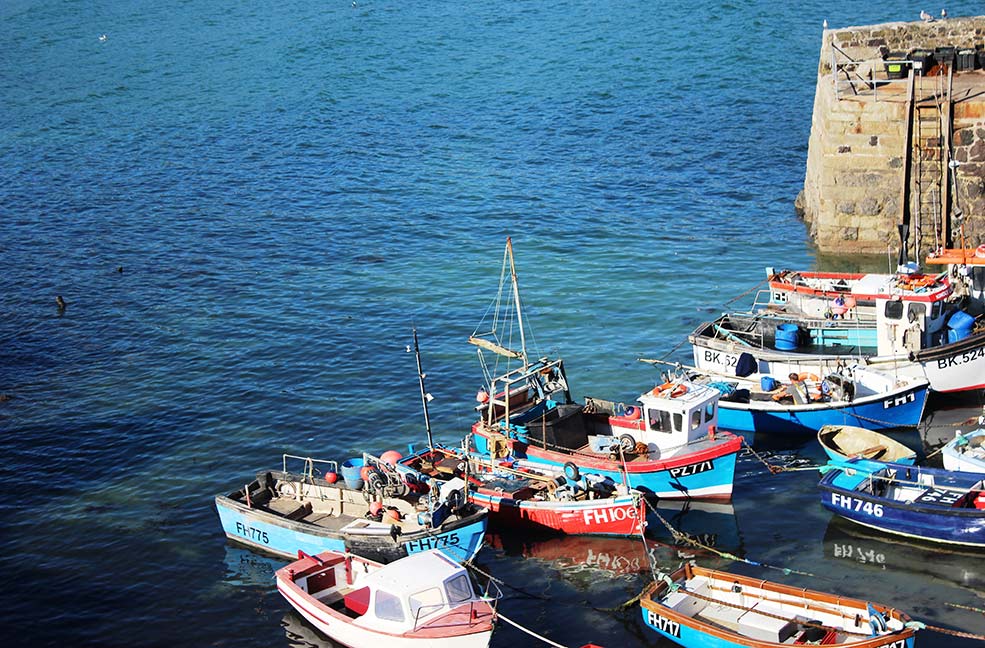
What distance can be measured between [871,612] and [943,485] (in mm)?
7232

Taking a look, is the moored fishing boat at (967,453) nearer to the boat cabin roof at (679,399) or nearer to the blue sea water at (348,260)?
the blue sea water at (348,260)

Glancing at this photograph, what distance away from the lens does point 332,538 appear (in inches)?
1110

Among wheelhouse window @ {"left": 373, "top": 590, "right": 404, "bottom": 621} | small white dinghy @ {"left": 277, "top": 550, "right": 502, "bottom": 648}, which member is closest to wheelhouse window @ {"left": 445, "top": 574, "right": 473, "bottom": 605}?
small white dinghy @ {"left": 277, "top": 550, "right": 502, "bottom": 648}

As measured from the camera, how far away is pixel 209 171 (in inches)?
2749

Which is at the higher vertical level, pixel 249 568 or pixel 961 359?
pixel 961 359

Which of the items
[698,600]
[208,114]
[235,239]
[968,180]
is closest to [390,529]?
[698,600]

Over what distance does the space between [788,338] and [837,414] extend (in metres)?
4.19

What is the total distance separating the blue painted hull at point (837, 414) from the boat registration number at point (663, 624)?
12.0m

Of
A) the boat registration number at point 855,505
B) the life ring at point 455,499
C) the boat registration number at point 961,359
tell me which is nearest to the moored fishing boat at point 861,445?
the boat registration number at point 855,505

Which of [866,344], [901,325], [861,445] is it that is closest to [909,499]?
[861,445]

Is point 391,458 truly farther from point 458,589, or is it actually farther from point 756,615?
point 756,615

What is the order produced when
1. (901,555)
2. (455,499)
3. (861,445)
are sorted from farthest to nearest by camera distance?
(861,445)
(455,499)
(901,555)

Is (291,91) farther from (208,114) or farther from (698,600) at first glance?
(698,600)

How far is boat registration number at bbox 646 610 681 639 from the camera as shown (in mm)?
24094
